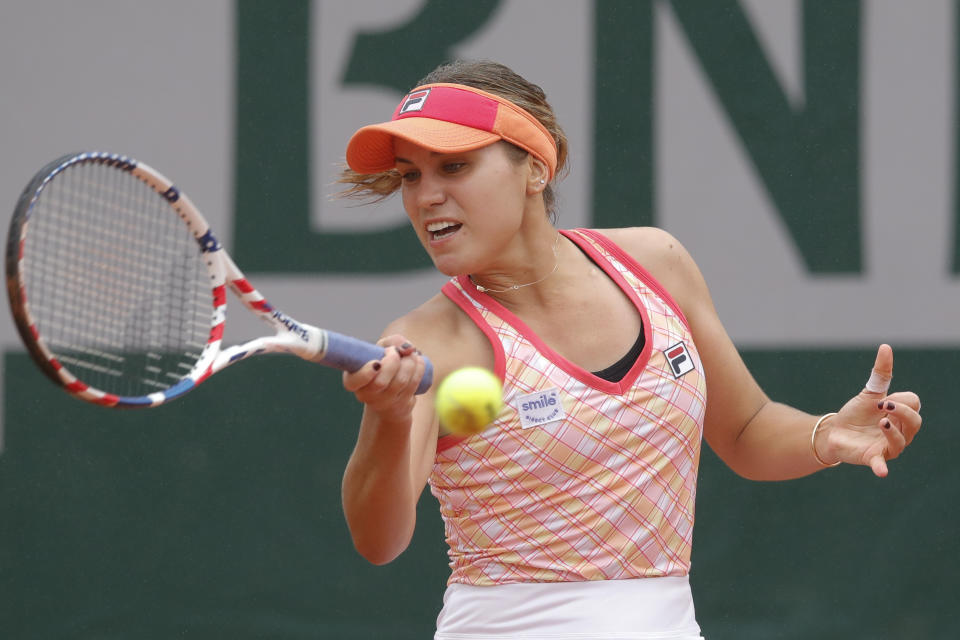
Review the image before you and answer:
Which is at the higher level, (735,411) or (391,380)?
(391,380)

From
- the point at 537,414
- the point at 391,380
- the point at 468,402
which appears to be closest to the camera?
the point at 391,380

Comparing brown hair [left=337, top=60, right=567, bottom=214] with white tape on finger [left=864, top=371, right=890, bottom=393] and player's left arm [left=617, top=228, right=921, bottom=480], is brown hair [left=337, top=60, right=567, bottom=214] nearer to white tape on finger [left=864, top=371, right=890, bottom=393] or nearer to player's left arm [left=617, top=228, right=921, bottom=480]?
player's left arm [left=617, top=228, right=921, bottom=480]

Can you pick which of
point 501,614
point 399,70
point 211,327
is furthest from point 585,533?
point 399,70

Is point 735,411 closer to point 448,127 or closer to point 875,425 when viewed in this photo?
point 875,425

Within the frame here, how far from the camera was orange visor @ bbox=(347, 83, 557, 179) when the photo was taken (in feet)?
7.29

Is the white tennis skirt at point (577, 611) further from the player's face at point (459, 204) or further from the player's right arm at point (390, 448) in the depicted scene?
the player's face at point (459, 204)

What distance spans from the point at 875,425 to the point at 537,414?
57cm

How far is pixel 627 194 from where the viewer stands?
3.79m

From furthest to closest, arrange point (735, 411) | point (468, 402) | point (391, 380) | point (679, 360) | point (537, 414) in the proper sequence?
point (735, 411) → point (679, 360) → point (537, 414) → point (468, 402) → point (391, 380)

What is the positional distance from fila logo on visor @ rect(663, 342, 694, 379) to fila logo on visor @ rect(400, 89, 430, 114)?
59 centimetres

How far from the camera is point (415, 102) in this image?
2352 mm

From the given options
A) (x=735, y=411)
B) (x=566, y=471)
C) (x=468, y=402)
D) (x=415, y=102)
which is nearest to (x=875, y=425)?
(x=735, y=411)

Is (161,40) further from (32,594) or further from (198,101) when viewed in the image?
(32,594)

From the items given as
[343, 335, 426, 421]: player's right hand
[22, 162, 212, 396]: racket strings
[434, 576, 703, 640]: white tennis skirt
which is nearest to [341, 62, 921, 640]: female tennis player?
[434, 576, 703, 640]: white tennis skirt
